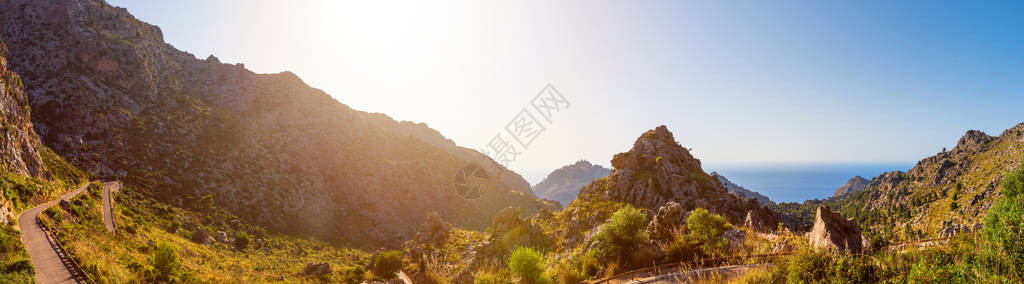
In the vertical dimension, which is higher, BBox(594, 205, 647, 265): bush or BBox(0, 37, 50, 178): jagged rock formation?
BBox(0, 37, 50, 178): jagged rock formation

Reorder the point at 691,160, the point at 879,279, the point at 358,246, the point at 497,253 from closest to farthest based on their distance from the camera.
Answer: the point at 879,279 < the point at 497,253 < the point at 691,160 < the point at 358,246

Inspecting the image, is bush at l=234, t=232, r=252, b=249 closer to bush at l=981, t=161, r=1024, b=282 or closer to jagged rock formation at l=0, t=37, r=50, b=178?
jagged rock formation at l=0, t=37, r=50, b=178

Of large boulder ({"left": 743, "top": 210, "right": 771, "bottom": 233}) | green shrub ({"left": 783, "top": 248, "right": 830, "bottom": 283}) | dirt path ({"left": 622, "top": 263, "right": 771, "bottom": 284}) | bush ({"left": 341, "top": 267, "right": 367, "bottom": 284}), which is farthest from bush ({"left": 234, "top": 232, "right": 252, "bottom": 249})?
green shrub ({"left": 783, "top": 248, "right": 830, "bottom": 283})

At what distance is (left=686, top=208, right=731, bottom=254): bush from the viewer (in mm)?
12742

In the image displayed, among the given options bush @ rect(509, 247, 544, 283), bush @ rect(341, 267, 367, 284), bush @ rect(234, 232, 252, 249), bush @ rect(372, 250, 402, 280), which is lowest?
bush @ rect(234, 232, 252, 249)

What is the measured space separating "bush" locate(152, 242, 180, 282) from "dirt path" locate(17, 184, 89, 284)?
374 cm

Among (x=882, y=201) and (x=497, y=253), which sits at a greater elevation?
(x=882, y=201)

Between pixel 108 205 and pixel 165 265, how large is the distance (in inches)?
1699

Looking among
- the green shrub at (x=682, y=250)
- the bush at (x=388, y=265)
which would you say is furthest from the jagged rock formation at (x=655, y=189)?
the green shrub at (x=682, y=250)

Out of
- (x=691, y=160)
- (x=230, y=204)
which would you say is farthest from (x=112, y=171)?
(x=691, y=160)

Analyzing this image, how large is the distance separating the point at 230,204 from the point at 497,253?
81.1 m

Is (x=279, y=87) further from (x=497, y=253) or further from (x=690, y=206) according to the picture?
(x=690, y=206)

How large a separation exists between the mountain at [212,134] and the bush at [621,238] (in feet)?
298

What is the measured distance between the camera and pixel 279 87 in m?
130
